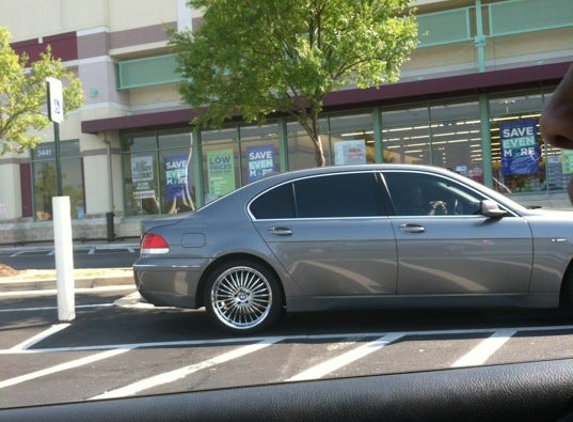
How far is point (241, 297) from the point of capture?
5922mm

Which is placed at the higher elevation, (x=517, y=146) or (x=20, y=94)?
(x=20, y=94)

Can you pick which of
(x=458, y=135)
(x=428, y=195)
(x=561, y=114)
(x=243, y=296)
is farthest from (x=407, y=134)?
(x=561, y=114)

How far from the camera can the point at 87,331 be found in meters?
6.65

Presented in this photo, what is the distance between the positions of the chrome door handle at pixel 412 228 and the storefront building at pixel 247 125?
1121cm

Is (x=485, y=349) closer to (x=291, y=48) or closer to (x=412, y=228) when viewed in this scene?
(x=412, y=228)

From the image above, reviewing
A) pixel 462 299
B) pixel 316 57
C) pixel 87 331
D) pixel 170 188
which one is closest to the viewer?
pixel 462 299

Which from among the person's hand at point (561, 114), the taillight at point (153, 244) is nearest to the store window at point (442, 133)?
the taillight at point (153, 244)

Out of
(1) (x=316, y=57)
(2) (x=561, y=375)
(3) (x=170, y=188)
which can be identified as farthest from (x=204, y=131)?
(2) (x=561, y=375)

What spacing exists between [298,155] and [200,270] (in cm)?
1410

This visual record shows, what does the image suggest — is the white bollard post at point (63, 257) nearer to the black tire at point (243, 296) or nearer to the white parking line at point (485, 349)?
the black tire at point (243, 296)

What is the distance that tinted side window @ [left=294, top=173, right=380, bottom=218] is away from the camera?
5.93 meters

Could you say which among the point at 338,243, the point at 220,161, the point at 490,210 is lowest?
the point at 338,243

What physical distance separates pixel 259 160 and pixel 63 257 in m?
13.4

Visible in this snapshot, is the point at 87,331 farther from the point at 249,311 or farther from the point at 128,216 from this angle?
the point at 128,216
